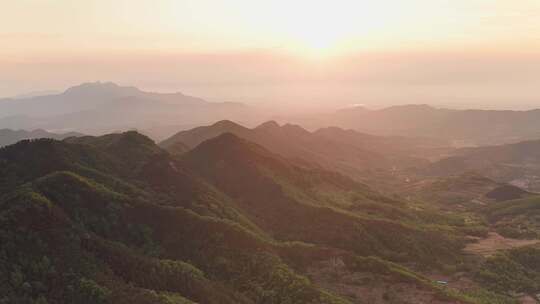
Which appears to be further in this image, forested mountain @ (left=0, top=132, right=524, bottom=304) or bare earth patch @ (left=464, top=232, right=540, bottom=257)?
bare earth patch @ (left=464, top=232, right=540, bottom=257)

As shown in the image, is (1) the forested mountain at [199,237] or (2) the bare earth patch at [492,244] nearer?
(1) the forested mountain at [199,237]

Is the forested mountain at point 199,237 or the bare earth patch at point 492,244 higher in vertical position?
the forested mountain at point 199,237

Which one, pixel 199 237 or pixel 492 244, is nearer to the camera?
pixel 199 237

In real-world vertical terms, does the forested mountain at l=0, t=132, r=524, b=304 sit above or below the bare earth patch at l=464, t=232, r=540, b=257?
above

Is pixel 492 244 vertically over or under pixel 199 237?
under

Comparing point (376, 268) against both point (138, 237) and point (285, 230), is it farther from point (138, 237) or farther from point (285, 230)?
point (138, 237)
